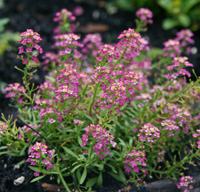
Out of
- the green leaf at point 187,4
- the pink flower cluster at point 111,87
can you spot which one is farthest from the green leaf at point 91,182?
the green leaf at point 187,4

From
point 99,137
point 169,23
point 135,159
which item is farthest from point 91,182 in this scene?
point 169,23

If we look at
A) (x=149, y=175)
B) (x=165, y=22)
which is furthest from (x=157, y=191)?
(x=165, y=22)

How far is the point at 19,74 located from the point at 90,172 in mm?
2104

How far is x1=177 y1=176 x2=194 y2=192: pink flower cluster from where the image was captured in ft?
8.02

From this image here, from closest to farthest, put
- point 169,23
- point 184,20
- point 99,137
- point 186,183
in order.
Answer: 1. point 99,137
2. point 186,183
3. point 184,20
4. point 169,23

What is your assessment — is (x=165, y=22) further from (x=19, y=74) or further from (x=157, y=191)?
(x=157, y=191)

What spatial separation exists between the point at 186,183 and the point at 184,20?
143 inches

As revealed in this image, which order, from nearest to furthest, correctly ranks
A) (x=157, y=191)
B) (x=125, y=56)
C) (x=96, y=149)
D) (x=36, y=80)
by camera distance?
(x=96, y=149) < (x=125, y=56) < (x=157, y=191) < (x=36, y=80)

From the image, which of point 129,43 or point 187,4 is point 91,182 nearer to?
point 129,43

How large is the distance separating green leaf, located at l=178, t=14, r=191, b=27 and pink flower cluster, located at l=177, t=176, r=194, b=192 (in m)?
3.46

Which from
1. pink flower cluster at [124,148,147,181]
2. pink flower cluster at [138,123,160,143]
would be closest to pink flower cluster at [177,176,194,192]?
pink flower cluster at [124,148,147,181]

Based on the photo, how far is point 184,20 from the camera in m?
5.19

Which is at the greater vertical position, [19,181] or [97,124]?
[97,124]

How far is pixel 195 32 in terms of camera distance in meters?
5.37
